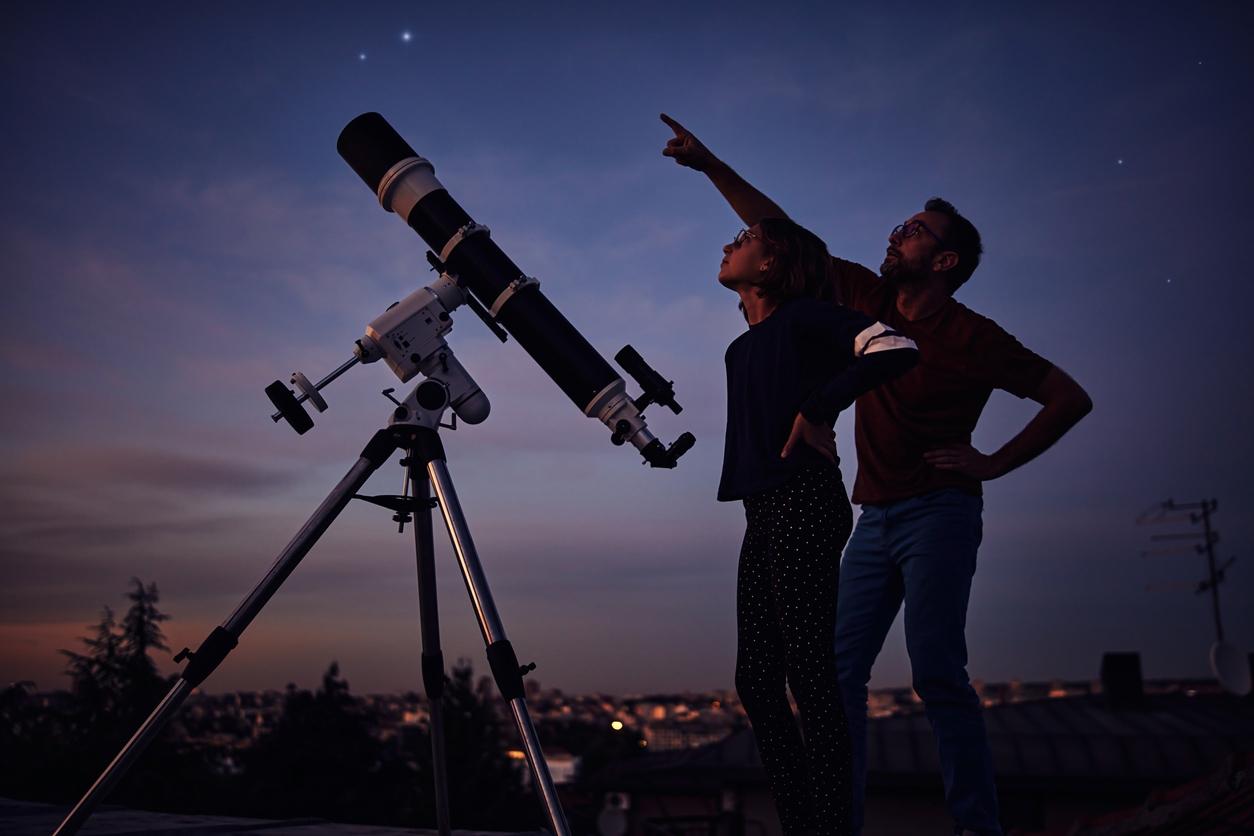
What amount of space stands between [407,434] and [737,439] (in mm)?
1027

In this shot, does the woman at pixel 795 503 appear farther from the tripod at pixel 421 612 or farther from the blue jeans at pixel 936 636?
the tripod at pixel 421 612

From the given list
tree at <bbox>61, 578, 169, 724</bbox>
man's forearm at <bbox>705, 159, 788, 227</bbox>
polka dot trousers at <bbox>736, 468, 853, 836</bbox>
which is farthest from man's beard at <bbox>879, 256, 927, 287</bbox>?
tree at <bbox>61, 578, 169, 724</bbox>

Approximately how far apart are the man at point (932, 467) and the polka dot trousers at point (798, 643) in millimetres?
384

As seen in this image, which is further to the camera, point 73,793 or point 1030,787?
point 73,793

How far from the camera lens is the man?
278 cm

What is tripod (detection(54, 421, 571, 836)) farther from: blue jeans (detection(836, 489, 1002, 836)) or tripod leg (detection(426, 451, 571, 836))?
blue jeans (detection(836, 489, 1002, 836))

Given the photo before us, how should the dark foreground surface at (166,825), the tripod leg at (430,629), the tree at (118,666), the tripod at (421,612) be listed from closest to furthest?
the tripod at (421,612)
the tripod leg at (430,629)
the dark foreground surface at (166,825)
the tree at (118,666)

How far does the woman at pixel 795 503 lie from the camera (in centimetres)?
234

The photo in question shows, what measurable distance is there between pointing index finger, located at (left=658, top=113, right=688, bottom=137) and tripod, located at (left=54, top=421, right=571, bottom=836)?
1294 mm

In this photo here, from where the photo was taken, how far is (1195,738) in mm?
13508

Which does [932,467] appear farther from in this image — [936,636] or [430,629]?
[430,629]

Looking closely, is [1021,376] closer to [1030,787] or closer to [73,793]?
[1030,787]

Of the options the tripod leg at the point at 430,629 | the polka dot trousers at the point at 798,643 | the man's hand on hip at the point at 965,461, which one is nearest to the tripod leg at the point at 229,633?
the tripod leg at the point at 430,629

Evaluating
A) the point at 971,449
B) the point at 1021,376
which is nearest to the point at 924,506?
the point at 971,449
